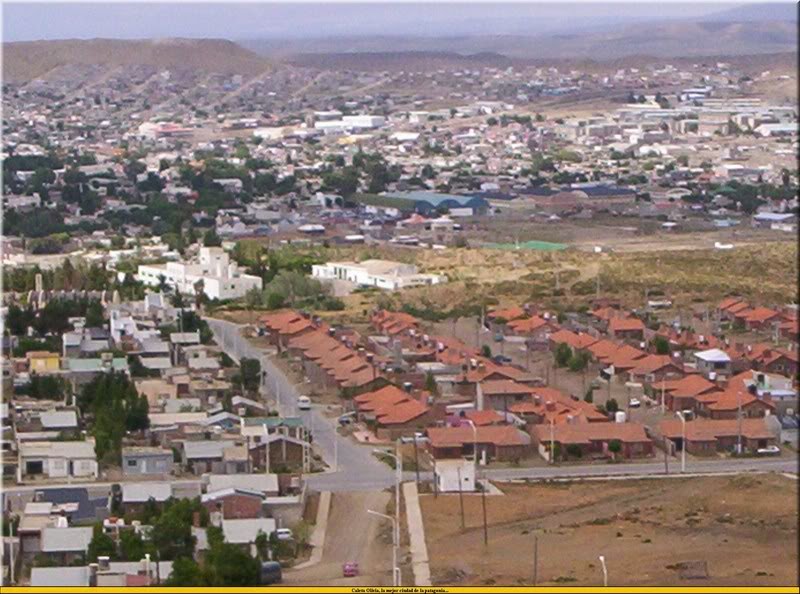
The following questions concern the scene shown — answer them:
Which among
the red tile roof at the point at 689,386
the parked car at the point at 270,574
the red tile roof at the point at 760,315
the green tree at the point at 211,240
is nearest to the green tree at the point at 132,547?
the parked car at the point at 270,574

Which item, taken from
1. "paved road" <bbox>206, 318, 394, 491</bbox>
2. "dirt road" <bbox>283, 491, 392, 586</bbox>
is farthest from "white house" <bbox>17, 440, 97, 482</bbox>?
"dirt road" <bbox>283, 491, 392, 586</bbox>

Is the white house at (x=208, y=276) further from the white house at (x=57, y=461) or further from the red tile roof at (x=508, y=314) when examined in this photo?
the white house at (x=57, y=461)

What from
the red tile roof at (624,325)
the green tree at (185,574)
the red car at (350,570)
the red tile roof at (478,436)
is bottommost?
the red tile roof at (624,325)

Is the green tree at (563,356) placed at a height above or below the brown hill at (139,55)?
above

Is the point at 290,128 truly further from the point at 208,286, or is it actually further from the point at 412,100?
the point at 208,286

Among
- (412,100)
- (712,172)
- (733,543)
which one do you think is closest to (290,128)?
(412,100)

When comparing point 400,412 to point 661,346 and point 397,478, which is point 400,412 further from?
point 661,346

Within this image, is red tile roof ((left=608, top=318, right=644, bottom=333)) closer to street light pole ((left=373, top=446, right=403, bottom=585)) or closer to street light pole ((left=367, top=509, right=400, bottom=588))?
street light pole ((left=373, top=446, right=403, bottom=585))
